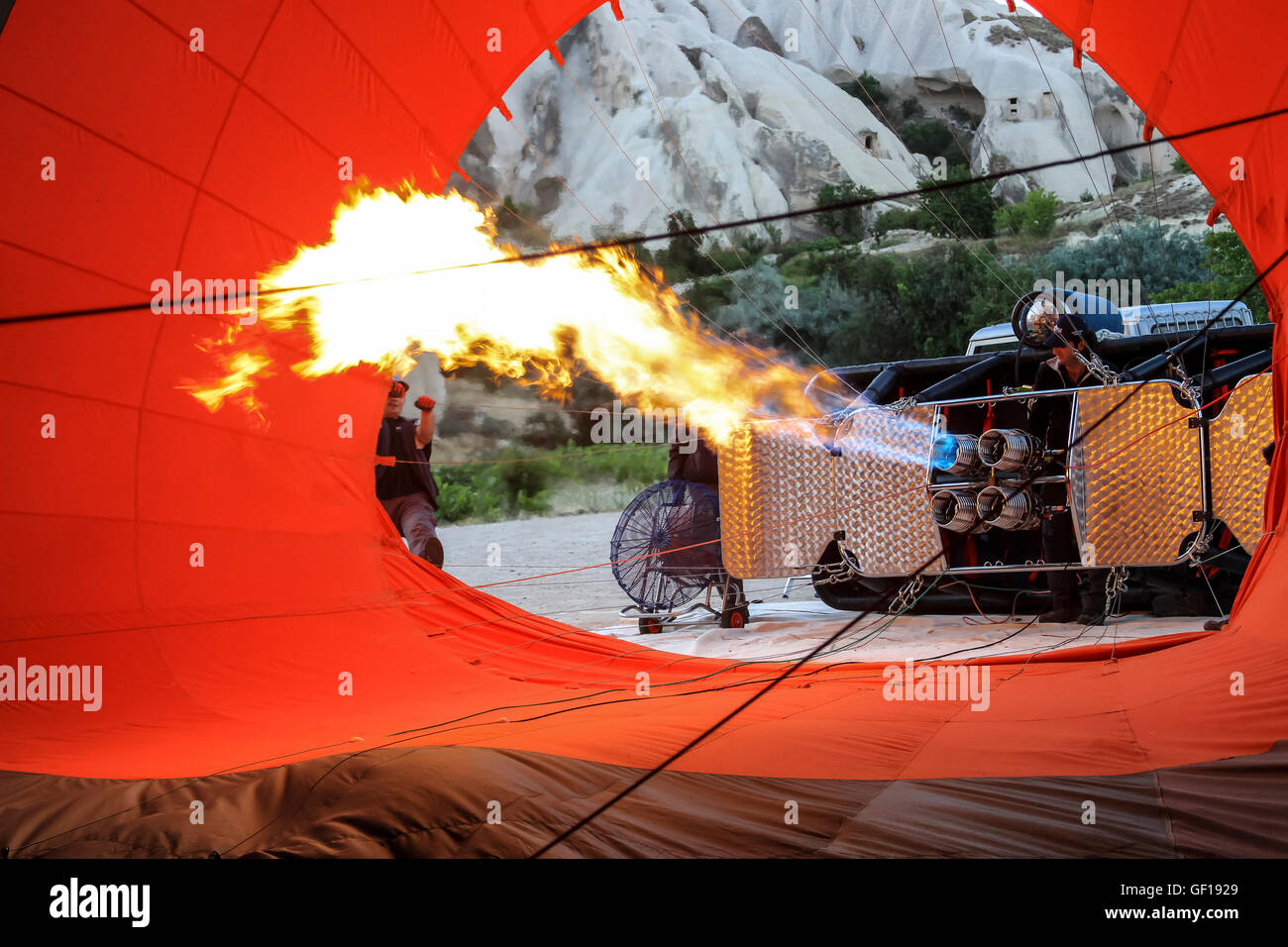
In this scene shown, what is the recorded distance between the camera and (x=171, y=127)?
4016mm

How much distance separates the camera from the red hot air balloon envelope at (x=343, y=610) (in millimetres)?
2250

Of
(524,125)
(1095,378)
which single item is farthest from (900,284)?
(1095,378)

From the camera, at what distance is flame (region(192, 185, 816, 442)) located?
470cm

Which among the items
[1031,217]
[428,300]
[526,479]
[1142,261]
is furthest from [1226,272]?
[428,300]

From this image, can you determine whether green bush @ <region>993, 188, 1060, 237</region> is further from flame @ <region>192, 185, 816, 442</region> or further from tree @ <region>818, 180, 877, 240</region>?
flame @ <region>192, 185, 816, 442</region>

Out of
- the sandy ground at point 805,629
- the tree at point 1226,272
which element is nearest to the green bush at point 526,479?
the sandy ground at point 805,629

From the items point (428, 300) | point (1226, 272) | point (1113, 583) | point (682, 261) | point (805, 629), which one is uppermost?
point (682, 261)

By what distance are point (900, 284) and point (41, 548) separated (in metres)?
20.2

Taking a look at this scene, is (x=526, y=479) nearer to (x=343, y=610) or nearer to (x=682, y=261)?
(x=682, y=261)

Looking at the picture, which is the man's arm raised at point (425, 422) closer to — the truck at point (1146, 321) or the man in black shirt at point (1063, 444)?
the man in black shirt at point (1063, 444)

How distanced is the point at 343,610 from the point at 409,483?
2.08 metres

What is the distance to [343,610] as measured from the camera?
192 inches

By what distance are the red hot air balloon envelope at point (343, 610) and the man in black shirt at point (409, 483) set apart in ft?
4.65
